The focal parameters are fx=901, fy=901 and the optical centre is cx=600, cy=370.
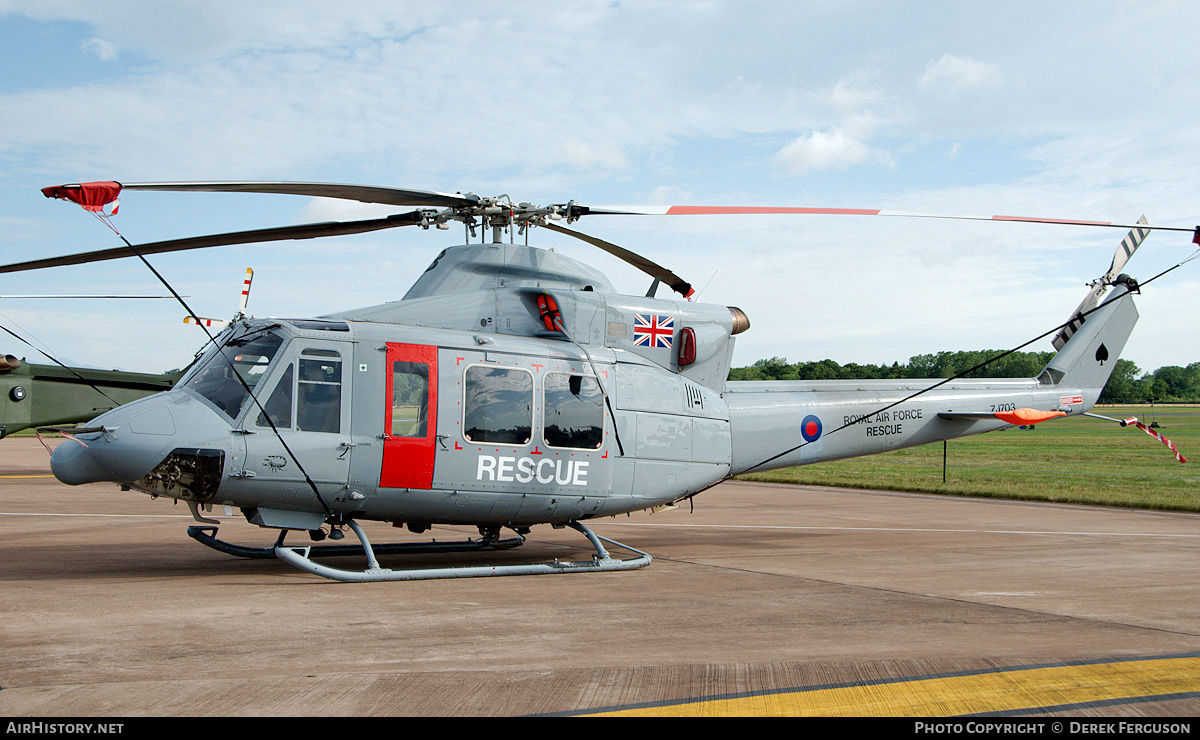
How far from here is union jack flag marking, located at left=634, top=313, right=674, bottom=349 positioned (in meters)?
10.4

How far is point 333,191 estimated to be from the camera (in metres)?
8.27

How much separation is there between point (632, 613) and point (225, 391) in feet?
14.1

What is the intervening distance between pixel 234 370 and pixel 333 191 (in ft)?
6.11

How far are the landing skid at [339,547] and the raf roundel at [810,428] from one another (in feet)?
12.8

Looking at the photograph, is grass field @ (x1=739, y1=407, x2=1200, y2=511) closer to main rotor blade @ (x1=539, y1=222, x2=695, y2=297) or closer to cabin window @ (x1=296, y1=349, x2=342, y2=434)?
main rotor blade @ (x1=539, y1=222, x2=695, y2=297)

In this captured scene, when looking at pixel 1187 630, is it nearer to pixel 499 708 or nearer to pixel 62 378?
pixel 499 708

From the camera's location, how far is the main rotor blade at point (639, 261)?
1022 cm

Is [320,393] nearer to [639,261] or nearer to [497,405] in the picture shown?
[497,405]

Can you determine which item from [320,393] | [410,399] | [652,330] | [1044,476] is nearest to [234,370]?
[320,393]

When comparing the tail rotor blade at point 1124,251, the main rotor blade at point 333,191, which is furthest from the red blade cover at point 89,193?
the tail rotor blade at point 1124,251

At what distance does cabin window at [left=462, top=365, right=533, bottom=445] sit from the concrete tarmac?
1.47 m

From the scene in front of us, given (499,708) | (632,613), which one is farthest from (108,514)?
(499,708)

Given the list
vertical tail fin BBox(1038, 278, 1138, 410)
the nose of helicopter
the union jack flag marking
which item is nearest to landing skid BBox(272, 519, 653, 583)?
the nose of helicopter

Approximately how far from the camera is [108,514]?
49.5 ft
